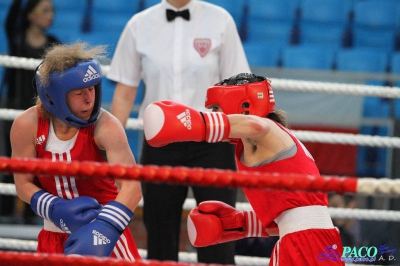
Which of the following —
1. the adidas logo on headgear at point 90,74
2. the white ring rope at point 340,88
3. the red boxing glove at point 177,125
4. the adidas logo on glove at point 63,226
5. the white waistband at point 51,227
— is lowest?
the white waistband at point 51,227

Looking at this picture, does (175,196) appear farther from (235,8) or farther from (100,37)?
(235,8)

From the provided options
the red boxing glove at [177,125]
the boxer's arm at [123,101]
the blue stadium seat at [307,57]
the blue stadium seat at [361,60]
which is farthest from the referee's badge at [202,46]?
the blue stadium seat at [361,60]

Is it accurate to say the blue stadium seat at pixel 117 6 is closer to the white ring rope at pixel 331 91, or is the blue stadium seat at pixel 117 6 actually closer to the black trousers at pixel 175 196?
the white ring rope at pixel 331 91

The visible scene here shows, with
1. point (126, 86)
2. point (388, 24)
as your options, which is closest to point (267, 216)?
point (126, 86)

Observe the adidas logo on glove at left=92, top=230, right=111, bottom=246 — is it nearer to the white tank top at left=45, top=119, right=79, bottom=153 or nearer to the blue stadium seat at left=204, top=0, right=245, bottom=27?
the white tank top at left=45, top=119, right=79, bottom=153

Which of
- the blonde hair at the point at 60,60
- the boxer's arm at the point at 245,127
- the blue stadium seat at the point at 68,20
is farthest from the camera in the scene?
the blue stadium seat at the point at 68,20

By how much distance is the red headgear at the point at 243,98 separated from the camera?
75.9 inches

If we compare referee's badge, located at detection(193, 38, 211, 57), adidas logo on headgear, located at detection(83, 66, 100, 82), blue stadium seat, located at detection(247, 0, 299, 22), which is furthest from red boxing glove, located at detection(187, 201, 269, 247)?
blue stadium seat, located at detection(247, 0, 299, 22)

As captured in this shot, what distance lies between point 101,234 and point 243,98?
1.75 ft

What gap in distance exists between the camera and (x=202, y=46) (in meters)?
2.66

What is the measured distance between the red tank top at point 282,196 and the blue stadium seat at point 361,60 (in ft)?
10.9

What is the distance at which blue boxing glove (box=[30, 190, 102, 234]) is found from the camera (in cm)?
182

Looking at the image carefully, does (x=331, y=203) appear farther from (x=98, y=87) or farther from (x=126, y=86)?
(x=98, y=87)

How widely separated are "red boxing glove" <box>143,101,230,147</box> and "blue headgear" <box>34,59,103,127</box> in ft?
1.33
